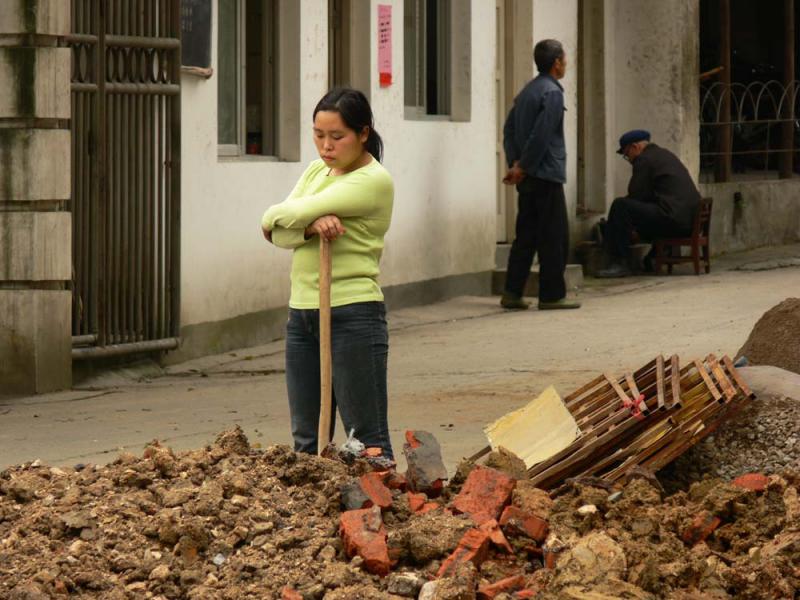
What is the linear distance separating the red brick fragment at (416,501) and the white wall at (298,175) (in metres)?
5.91

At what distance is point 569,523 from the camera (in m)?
5.65

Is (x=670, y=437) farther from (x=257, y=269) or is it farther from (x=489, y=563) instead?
(x=257, y=269)

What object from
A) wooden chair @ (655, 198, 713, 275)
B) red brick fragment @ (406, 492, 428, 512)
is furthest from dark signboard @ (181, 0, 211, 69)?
wooden chair @ (655, 198, 713, 275)

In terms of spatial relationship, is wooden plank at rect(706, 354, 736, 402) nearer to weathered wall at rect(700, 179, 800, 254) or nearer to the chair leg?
the chair leg

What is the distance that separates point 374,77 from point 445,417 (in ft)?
16.8

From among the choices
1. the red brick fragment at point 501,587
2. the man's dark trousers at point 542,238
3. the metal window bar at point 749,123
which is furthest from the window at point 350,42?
the red brick fragment at point 501,587

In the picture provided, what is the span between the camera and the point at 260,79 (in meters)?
13.1

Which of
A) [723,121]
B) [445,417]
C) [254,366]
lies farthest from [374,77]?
[723,121]

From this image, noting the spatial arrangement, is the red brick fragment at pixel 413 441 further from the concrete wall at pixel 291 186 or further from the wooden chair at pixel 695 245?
the wooden chair at pixel 695 245

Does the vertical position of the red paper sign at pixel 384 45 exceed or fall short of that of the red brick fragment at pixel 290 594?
it exceeds it

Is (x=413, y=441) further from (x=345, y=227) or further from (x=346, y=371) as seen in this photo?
(x=345, y=227)

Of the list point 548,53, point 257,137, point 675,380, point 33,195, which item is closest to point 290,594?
point 675,380

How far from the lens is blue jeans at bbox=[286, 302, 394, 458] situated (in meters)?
6.48

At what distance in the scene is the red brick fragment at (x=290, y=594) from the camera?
509 cm
